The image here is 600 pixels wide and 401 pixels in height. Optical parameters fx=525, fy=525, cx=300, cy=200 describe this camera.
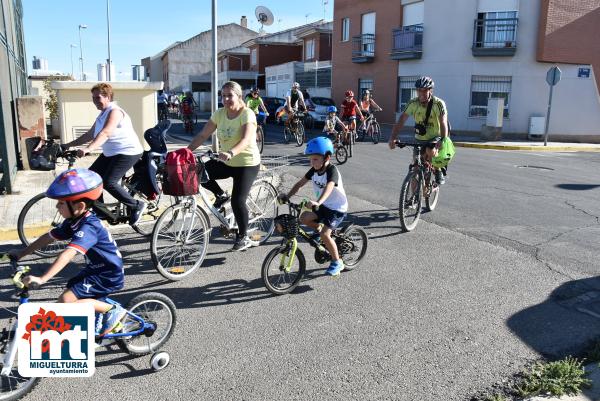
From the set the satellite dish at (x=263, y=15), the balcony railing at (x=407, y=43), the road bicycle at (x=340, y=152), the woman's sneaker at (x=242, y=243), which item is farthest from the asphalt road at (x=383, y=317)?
the satellite dish at (x=263, y=15)

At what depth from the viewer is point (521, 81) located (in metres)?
24.5

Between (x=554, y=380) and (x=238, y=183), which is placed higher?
(x=238, y=183)

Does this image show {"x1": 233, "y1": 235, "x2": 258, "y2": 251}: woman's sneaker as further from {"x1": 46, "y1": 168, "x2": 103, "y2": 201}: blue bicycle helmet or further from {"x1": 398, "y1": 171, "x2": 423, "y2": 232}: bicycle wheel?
{"x1": 46, "y1": 168, "x2": 103, "y2": 201}: blue bicycle helmet

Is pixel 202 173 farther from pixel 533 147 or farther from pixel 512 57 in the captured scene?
pixel 512 57

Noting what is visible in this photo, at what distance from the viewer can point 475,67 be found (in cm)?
2547

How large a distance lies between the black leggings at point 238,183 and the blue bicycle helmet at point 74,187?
2.52 meters

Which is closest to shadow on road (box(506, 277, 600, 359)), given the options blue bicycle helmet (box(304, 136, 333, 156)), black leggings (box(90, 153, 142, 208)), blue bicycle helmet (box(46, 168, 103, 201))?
blue bicycle helmet (box(304, 136, 333, 156))

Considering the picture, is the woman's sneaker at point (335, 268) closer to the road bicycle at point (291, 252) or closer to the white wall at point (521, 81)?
the road bicycle at point (291, 252)

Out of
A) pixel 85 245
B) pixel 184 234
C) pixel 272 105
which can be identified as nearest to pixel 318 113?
pixel 272 105

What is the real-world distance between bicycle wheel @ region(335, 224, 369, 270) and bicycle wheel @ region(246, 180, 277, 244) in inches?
47.7

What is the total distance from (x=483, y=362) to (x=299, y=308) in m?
1.62

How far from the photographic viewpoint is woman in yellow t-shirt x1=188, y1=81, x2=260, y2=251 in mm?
5688

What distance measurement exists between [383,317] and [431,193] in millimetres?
4077

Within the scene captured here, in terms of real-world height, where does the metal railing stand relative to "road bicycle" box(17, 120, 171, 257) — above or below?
above
